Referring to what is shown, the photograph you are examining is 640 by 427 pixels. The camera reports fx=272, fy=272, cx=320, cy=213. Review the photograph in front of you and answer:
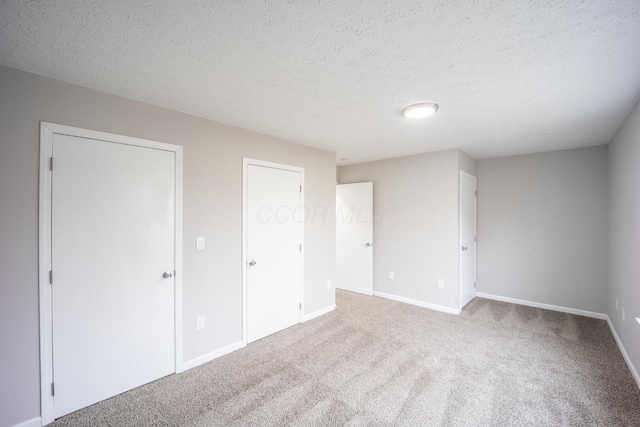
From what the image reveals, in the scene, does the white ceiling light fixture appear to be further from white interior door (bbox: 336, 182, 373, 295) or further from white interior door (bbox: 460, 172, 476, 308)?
white interior door (bbox: 336, 182, 373, 295)

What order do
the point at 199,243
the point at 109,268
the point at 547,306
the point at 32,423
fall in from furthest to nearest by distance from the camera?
the point at 547,306 < the point at 199,243 < the point at 109,268 < the point at 32,423

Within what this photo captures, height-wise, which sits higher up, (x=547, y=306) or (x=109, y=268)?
(x=109, y=268)

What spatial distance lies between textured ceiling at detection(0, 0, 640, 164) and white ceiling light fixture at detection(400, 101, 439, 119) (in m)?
0.07

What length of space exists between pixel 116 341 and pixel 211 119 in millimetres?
2101

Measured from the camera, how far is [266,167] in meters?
3.22

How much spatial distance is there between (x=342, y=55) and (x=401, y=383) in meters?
2.52

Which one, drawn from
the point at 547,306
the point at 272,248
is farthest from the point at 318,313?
the point at 547,306


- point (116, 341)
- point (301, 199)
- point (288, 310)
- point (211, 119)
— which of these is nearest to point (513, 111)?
point (301, 199)

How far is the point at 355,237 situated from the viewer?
16.3ft

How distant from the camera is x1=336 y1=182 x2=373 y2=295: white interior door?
480 centimetres

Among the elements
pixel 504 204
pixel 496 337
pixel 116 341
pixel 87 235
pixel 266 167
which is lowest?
pixel 496 337

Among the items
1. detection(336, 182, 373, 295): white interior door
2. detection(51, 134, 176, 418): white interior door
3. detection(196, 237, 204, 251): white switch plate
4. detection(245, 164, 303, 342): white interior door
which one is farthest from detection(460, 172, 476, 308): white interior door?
detection(51, 134, 176, 418): white interior door

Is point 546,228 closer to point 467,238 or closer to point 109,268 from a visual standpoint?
point 467,238

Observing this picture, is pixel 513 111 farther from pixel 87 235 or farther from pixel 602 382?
pixel 87 235
